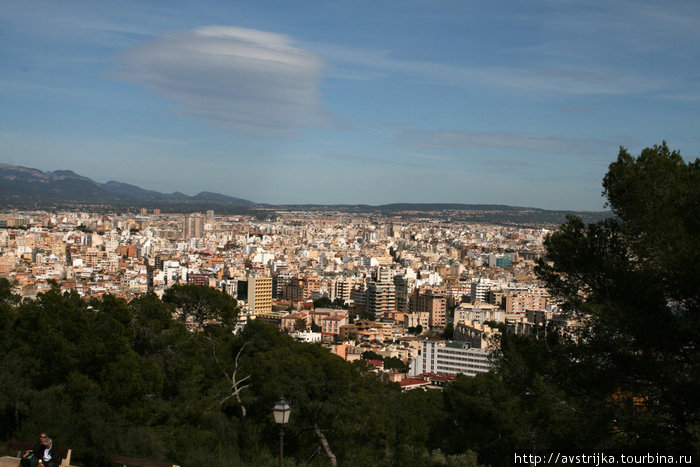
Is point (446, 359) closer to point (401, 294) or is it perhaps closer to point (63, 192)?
point (401, 294)

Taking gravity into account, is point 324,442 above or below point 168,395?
below

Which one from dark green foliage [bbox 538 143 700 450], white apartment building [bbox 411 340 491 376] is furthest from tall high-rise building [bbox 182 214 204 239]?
dark green foliage [bbox 538 143 700 450]

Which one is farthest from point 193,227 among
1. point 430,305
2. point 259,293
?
point 430,305

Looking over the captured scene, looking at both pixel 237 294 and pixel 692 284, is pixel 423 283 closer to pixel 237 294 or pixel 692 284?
pixel 237 294

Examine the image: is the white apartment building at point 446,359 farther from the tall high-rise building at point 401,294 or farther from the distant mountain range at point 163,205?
the distant mountain range at point 163,205

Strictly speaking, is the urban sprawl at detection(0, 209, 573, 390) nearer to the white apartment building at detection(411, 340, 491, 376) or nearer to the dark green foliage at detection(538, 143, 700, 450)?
the white apartment building at detection(411, 340, 491, 376)

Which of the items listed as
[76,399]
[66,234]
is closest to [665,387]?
[76,399]

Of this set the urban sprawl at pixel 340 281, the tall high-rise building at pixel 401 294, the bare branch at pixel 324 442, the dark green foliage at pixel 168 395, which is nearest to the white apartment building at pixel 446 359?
the urban sprawl at pixel 340 281
